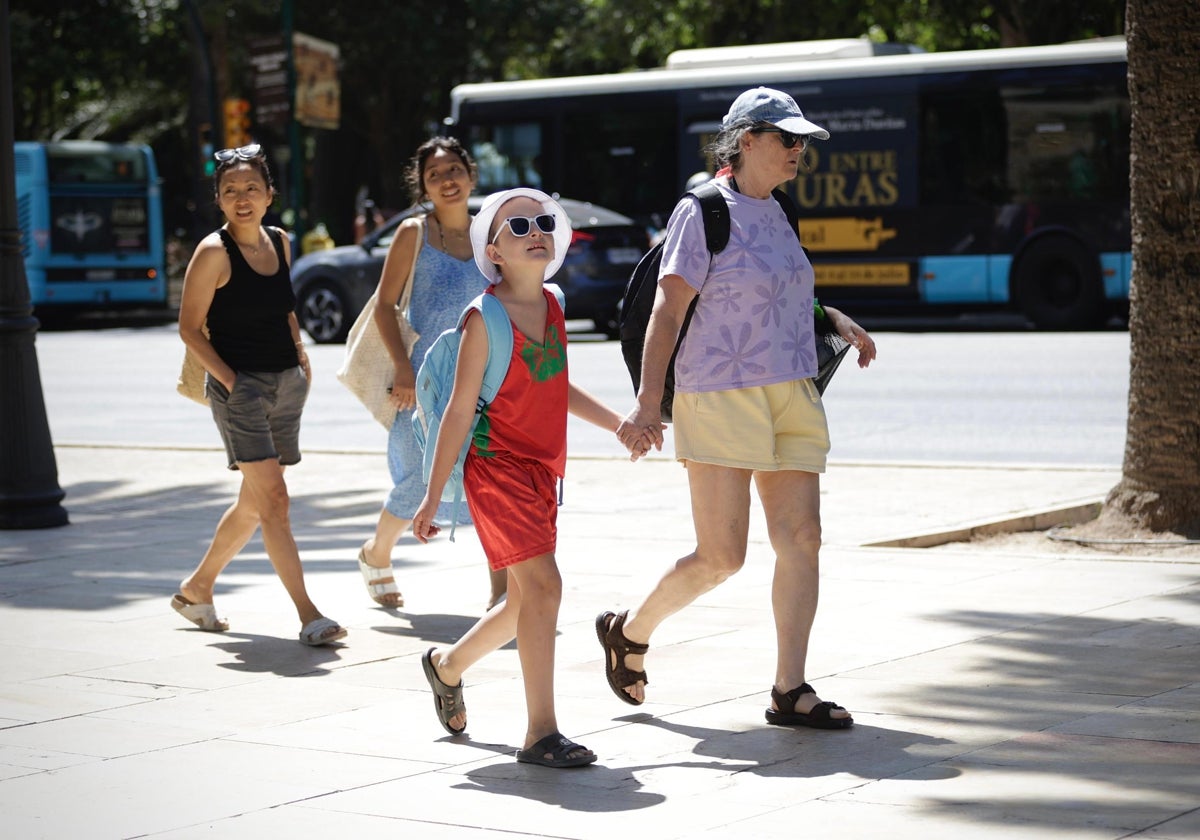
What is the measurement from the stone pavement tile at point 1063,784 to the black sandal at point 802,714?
436 mm

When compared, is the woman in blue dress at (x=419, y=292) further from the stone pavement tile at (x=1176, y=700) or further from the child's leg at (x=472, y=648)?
the stone pavement tile at (x=1176, y=700)

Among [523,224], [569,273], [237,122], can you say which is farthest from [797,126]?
[237,122]

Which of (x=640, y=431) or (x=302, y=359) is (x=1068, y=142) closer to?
(x=302, y=359)

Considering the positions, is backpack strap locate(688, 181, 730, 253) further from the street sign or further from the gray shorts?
the street sign

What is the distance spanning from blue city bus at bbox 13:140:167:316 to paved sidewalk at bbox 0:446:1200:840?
76.3 feet

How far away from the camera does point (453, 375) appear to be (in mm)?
5305

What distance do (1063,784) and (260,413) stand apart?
11.2 ft

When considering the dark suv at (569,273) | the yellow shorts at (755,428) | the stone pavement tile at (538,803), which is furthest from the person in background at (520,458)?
the dark suv at (569,273)

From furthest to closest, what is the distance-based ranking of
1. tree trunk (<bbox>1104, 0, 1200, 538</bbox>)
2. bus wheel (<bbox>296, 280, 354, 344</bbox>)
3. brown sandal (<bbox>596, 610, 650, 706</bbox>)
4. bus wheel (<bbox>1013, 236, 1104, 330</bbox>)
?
bus wheel (<bbox>296, 280, 354, 344</bbox>), bus wheel (<bbox>1013, 236, 1104, 330</bbox>), tree trunk (<bbox>1104, 0, 1200, 538</bbox>), brown sandal (<bbox>596, 610, 650, 706</bbox>)

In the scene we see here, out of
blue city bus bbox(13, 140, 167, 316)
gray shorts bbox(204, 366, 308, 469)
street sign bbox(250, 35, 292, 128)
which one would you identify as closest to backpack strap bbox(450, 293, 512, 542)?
gray shorts bbox(204, 366, 308, 469)

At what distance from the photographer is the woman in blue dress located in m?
7.02

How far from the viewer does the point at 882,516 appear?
9.32 meters

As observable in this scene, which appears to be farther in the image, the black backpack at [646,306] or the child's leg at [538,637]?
the black backpack at [646,306]

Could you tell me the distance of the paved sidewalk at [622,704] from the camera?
171 inches
